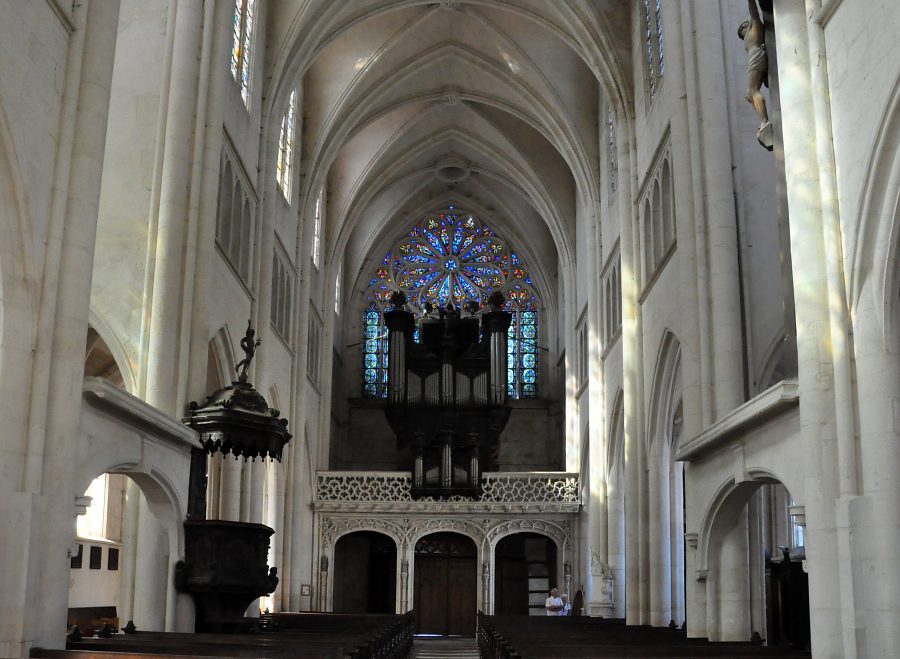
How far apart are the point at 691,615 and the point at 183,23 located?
12.0 meters

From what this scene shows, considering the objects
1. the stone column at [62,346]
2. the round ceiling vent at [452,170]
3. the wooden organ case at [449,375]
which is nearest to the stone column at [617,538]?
the wooden organ case at [449,375]

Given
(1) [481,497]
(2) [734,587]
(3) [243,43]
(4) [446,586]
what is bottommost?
(4) [446,586]

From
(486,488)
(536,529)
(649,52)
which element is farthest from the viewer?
(486,488)

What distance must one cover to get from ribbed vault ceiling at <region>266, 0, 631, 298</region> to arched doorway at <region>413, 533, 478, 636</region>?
9.28 meters

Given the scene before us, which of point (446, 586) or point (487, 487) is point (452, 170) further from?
point (446, 586)

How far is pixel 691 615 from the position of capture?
14.6 meters

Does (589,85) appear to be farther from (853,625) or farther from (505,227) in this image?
(853,625)

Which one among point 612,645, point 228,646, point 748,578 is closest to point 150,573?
point 228,646

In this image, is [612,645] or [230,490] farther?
[230,490]

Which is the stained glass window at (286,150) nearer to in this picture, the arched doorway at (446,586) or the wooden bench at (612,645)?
the arched doorway at (446,586)

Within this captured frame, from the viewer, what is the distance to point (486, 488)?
2941 centimetres

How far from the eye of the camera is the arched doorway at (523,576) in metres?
32.5

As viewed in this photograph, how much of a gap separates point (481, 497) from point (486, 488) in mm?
285

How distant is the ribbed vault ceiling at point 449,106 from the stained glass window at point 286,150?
94 cm
